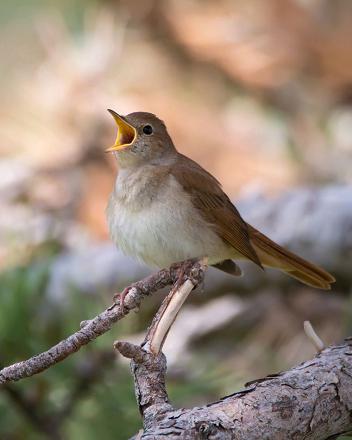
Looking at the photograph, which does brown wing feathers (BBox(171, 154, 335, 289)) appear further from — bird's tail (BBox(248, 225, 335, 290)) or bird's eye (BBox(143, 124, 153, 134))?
bird's eye (BBox(143, 124, 153, 134))

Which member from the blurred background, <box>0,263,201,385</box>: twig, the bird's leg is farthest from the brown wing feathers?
the blurred background

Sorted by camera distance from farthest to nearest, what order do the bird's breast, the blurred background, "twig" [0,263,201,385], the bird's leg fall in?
the blurred background → the bird's breast → the bird's leg → "twig" [0,263,201,385]

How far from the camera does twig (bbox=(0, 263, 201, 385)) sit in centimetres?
193

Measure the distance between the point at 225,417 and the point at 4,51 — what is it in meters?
5.16

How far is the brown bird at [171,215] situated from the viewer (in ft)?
10.0

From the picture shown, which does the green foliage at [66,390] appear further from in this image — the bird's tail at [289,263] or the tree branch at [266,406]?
the tree branch at [266,406]

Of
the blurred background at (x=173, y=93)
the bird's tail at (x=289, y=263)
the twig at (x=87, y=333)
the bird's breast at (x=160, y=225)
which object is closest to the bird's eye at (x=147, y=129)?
the bird's breast at (x=160, y=225)

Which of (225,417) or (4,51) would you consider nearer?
(225,417)

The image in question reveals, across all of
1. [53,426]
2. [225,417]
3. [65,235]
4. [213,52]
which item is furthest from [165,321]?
[213,52]

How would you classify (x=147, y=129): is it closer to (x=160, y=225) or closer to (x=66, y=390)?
(x=160, y=225)

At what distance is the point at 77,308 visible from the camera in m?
3.11

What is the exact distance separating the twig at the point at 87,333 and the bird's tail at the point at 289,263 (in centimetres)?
108

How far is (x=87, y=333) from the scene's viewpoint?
2012mm

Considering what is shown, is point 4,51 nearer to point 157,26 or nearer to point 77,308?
point 157,26
